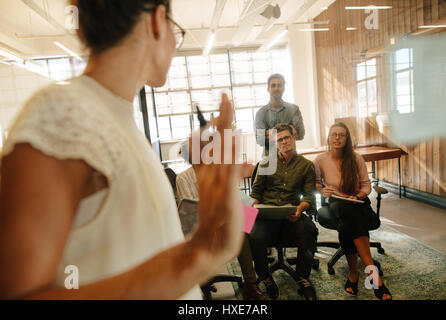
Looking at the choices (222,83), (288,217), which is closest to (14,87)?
(288,217)

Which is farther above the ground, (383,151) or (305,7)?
(305,7)

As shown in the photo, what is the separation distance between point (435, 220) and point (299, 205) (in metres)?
2.19

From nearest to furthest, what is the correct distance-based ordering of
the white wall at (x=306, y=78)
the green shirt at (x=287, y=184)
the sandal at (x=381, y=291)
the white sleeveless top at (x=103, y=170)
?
the white sleeveless top at (x=103, y=170) → the sandal at (x=381, y=291) → the green shirt at (x=287, y=184) → the white wall at (x=306, y=78)

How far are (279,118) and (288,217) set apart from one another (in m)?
1.06

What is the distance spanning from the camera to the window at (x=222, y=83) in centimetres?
848

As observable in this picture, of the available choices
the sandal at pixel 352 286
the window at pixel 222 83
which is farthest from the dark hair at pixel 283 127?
the window at pixel 222 83

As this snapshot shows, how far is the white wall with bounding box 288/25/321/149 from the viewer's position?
7.37 metres

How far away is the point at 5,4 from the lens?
5078mm

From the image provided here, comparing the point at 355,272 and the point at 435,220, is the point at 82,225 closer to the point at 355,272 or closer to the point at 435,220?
the point at 355,272

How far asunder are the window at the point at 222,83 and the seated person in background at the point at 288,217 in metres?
6.12

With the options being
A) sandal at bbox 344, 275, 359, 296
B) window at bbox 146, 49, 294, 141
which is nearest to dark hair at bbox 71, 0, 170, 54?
sandal at bbox 344, 275, 359, 296

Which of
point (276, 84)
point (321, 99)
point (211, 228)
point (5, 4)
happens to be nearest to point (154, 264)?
point (211, 228)

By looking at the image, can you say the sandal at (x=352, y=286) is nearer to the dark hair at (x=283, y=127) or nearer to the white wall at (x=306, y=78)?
the dark hair at (x=283, y=127)

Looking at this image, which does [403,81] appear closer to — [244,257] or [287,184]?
[287,184]
